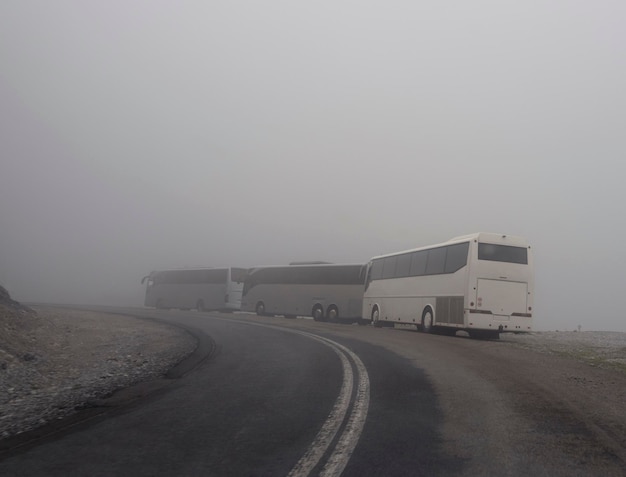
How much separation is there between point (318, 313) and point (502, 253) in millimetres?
17202

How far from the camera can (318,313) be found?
36.4m

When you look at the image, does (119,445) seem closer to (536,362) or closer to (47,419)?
(47,419)

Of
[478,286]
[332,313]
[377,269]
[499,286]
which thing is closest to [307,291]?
[332,313]

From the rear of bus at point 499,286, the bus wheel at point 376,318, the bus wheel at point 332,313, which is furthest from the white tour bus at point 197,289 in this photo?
the rear of bus at point 499,286

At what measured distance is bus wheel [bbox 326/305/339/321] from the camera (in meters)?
35.2

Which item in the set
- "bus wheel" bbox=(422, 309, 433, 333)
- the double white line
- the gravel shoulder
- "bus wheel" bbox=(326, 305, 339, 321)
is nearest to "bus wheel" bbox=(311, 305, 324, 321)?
"bus wheel" bbox=(326, 305, 339, 321)

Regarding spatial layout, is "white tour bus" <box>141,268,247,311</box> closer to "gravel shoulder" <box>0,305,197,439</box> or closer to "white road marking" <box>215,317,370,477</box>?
"gravel shoulder" <box>0,305,197,439</box>

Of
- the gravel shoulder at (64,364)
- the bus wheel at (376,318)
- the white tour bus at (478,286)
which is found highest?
the white tour bus at (478,286)

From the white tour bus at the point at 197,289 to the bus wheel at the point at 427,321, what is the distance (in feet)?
73.6

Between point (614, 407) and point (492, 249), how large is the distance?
46.0 ft

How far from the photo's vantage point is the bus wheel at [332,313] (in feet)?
116

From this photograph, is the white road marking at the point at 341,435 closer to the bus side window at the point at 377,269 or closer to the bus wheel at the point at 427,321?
the bus wheel at the point at 427,321

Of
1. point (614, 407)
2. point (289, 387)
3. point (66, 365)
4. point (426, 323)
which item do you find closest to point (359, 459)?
point (289, 387)

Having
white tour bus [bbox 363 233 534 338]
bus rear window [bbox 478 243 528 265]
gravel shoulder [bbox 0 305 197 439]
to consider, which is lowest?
gravel shoulder [bbox 0 305 197 439]
